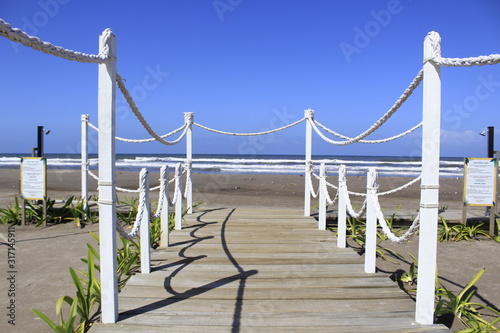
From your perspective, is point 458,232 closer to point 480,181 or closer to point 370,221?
point 480,181

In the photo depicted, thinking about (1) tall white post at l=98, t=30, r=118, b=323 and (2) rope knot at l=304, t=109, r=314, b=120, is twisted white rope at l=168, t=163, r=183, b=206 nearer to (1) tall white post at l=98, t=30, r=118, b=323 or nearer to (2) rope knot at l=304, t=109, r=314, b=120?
(1) tall white post at l=98, t=30, r=118, b=323

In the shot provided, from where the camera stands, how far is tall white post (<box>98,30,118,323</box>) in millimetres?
2516

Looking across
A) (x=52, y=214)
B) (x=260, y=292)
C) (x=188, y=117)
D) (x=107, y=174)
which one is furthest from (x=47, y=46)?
(x=52, y=214)

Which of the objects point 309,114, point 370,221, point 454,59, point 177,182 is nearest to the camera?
point 454,59

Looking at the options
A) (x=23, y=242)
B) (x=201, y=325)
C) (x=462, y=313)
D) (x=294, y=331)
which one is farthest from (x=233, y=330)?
(x=23, y=242)

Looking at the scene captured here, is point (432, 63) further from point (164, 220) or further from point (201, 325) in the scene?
point (164, 220)

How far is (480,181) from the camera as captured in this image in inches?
244

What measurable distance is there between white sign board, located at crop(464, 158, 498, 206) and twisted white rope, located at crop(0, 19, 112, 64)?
6188 mm

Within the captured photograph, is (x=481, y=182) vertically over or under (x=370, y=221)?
over

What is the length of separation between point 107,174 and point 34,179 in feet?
16.7

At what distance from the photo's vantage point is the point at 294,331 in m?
2.42

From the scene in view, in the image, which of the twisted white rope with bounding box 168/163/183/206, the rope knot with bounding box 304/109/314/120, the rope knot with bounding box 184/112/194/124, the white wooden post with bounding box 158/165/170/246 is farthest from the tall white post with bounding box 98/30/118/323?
the rope knot with bounding box 304/109/314/120

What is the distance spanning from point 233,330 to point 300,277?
116cm

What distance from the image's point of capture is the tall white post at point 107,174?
8.25 feet
